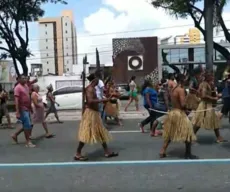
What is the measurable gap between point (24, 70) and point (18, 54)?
1.17 metres

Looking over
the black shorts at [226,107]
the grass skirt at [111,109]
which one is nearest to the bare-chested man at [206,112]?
the black shorts at [226,107]

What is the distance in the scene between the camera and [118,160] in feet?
28.6

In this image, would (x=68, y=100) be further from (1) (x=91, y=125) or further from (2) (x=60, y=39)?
(2) (x=60, y=39)

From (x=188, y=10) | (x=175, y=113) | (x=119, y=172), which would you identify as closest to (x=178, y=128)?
(x=175, y=113)

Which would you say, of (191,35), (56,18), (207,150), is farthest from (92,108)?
(56,18)

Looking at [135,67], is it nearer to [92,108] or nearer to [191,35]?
[191,35]

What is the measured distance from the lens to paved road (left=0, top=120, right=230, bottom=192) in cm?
670

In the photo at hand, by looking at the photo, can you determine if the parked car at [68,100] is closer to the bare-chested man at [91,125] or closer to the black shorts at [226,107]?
the black shorts at [226,107]

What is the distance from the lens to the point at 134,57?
174 ft

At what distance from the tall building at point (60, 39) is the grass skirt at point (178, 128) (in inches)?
3845

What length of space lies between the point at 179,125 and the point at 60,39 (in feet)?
346

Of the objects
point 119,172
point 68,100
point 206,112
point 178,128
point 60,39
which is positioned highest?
point 60,39

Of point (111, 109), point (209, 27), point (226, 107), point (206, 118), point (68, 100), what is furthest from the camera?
point (209, 27)

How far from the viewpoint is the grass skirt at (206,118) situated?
32.7 ft
